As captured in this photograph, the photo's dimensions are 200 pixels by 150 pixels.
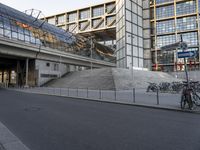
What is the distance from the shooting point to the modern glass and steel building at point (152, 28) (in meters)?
62.6

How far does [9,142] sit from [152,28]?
76034 mm

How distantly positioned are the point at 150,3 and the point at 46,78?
4825 cm

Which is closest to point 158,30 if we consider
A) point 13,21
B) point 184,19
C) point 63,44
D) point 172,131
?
point 184,19

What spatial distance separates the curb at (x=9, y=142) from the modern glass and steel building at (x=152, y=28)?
54101 millimetres

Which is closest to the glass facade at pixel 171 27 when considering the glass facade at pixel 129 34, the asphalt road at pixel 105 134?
the glass facade at pixel 129 34

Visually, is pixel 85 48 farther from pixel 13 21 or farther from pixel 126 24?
pixel 13 21

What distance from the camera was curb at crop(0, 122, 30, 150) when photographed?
5.33 m

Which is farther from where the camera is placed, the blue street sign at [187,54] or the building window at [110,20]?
the building window at [110,20]

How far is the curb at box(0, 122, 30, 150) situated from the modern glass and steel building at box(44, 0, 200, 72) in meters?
54.1

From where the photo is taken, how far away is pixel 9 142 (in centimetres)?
575

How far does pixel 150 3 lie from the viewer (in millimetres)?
77625

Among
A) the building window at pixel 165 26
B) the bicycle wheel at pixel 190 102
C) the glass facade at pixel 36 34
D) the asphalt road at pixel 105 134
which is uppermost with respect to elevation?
the building window at pixel 165 26

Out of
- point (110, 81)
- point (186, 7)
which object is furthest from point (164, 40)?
point (110, 81)

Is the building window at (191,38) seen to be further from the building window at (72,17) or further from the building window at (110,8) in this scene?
the building window at (72,17)
